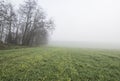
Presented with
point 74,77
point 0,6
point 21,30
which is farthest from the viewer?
point 21,30

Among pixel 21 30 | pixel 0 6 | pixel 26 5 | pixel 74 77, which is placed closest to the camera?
pixel 74 77

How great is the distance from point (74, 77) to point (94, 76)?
1.58 metres

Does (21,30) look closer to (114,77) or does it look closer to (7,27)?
(7,27)

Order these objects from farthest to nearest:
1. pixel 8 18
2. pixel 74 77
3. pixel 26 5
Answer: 1. pixel 26 5
2. pixel 8 18
3. pixel 74 77

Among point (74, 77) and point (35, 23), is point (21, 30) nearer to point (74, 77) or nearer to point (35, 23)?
point (35, 23)

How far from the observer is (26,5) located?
1117 inches

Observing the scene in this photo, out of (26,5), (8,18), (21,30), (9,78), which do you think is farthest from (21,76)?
(21,30)

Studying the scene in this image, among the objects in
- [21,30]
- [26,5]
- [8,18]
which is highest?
[26,5]

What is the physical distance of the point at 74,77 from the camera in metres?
6.41

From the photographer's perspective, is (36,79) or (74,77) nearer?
(36,79)

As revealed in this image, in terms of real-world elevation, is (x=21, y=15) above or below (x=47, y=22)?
above

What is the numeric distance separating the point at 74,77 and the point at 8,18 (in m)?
27.2

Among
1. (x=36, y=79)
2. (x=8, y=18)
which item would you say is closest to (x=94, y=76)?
(x=36, y=79)

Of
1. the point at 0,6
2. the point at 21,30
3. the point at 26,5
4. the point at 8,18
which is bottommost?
the point at 21,30
